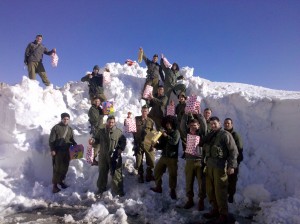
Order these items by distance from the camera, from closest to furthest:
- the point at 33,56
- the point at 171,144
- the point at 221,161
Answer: the point at 221,161 → the point at 171,144 → the point at 33,56

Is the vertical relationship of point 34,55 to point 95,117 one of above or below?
above

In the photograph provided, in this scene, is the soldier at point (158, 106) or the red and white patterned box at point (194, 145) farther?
the soldier at point (158, 106)

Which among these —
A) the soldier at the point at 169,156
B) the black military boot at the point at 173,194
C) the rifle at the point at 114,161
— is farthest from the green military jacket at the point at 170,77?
the black military boot at the point at 173,194

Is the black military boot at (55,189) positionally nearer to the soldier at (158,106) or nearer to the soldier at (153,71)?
the soldier at (158,106)

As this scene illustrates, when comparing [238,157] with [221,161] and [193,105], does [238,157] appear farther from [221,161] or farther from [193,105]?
[193,105]

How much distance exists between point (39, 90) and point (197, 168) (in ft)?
19.8

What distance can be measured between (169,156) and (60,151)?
2909 mm

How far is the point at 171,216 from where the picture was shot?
626cm

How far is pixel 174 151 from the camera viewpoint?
23.4 feet

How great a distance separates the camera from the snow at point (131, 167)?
6.43m

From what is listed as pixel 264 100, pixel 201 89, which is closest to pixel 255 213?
pixel 264 100

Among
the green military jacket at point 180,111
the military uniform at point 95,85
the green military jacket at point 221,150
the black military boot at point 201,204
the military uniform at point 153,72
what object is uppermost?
the military uniform at point 153,72

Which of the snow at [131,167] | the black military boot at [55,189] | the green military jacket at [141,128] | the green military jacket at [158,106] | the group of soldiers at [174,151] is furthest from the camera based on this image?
the green military jacket at [158,106]

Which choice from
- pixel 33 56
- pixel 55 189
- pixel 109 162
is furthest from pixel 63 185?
pixel 33 56
